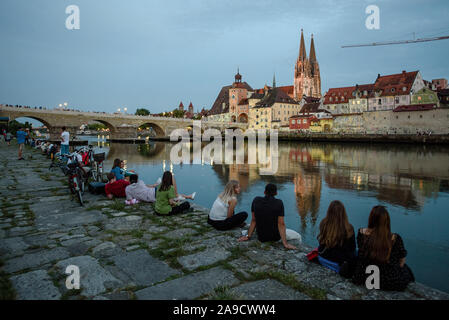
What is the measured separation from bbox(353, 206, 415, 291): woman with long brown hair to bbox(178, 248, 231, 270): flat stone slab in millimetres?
2014

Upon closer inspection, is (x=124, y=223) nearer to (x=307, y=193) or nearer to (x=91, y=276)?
(x=91, y=276)

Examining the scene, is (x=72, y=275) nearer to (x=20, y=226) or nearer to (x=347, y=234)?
(x=20, y=226)

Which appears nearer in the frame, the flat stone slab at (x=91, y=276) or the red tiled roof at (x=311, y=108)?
the flat stone slab at (x=91, y=276)

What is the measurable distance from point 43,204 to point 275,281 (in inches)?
257

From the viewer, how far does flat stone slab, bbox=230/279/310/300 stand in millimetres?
3305

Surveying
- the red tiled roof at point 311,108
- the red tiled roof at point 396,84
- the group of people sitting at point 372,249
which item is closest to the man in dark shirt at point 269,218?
the group of people sitting at point 372,249

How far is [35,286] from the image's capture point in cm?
345

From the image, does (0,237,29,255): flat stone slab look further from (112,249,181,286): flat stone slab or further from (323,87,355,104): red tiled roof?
(323,87,355,104): red tiled roof

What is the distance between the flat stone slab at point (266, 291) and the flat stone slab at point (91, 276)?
5.10 feet

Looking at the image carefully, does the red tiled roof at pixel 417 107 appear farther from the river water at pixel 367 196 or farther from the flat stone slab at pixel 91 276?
the flat stone slab at pixel 91 276

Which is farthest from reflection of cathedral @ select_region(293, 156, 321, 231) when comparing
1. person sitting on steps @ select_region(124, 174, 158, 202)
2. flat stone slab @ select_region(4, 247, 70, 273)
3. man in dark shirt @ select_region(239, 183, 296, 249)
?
flat stone slab @ select_region(4, 247, 70, 273)

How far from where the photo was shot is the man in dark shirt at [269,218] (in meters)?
4.78

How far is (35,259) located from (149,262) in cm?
170
